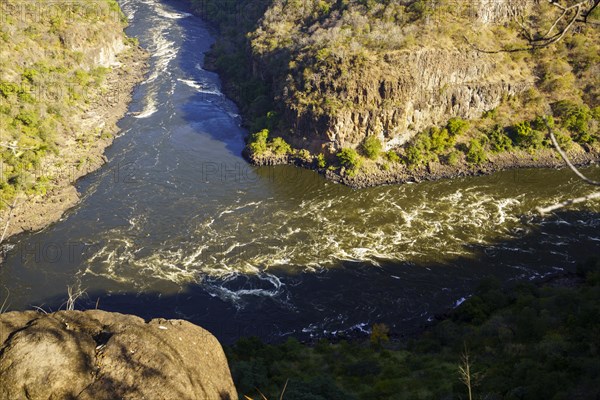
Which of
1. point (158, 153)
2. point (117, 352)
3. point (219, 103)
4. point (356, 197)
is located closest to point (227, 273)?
point (356, 197)

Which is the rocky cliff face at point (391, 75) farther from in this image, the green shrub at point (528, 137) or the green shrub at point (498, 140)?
the green shrub at point (528, 137)

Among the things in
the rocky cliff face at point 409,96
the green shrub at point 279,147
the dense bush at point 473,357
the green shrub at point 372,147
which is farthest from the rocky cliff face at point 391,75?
the dense bush at point 473,357

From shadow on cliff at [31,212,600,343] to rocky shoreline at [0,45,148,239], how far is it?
1134 centimetres

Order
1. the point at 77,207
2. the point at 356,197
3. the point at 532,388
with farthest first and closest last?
the point at 356,197 < the point at 77,207 < the point at 532,388

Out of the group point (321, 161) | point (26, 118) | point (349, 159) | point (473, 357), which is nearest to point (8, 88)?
point (26, 118)

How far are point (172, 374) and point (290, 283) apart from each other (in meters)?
27.7

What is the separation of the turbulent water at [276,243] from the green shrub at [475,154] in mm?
2704

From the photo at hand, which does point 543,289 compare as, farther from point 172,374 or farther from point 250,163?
point 250,163

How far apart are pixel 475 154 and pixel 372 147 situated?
11716 mm

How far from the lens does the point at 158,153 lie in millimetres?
53219

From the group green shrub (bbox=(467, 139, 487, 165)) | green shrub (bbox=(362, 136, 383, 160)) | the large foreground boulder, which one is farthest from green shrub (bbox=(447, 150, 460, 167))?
the large foreground boulder

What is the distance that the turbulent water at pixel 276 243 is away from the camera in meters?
34.0

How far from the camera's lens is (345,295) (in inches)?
1383

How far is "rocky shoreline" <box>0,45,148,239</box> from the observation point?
41.6 m
